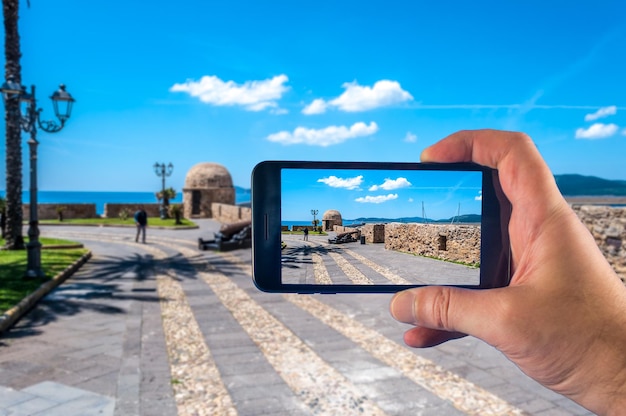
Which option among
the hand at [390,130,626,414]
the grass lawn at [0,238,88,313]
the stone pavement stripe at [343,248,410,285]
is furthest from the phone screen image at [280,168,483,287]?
the grass lawn at [0,238,88,313]

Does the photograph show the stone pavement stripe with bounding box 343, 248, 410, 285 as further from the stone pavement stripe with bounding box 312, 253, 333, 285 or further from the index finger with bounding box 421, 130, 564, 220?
the index finger with bounding box 421, 130, 564, 220

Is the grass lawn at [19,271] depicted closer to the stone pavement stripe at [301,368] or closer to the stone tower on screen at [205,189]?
the stone pavement stripe at [301,368]

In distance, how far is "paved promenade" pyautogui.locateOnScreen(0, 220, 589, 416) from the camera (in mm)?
4777

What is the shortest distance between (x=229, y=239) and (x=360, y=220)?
54.9 feet

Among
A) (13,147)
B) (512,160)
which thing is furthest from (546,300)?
(13,147)

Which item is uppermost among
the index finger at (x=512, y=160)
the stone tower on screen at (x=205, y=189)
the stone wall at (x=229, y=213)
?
the stone tower on screen at (x=205, y=189)

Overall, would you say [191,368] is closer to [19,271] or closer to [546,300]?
[546,300]

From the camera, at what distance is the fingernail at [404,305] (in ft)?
5.39

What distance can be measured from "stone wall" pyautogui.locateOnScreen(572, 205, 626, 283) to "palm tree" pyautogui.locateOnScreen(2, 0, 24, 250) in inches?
946

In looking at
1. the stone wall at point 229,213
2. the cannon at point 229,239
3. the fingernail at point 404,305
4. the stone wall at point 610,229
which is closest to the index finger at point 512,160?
the fingernail at point 404,305

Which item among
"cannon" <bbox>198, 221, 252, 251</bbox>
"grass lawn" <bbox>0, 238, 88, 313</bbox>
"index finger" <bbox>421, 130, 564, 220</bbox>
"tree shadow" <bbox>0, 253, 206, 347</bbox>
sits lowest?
"tree shadow" <bbox>0, 253, 206, 347</bbox>

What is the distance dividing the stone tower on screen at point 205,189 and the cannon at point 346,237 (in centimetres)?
3733

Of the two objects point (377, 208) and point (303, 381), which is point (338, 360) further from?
point (377, 208)

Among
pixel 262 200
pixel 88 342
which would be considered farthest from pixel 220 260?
pixel 262 200
